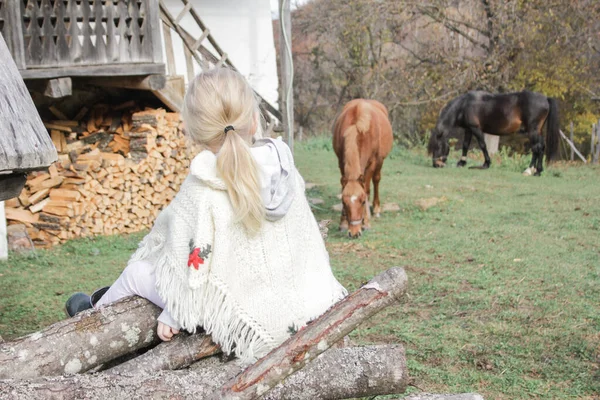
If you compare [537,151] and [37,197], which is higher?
[37,197]

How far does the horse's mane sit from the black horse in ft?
22.2

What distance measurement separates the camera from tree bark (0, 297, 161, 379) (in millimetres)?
2518

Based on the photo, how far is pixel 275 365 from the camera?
2.07 metres

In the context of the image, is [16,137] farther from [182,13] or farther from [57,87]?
[182,13]

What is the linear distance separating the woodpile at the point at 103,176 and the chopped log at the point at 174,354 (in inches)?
218

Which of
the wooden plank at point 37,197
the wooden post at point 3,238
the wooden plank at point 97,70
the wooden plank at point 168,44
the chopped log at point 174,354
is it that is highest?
the wooden plank at point 168,44

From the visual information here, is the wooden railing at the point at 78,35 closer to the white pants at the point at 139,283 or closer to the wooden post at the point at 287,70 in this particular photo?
the wooden post at the point at 287,70

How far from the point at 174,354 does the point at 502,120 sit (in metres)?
13.3

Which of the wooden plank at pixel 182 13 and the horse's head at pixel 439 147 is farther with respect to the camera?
the horse's head at pixel 439 147

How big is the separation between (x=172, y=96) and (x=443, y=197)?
4607mm

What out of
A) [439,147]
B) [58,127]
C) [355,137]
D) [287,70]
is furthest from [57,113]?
[439,147]

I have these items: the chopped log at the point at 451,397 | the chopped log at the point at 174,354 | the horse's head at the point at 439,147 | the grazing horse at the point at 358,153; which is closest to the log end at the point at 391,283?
the chopped log at the point at 451,397

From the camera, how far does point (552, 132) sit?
14.3 meters

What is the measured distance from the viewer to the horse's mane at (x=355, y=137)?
780cm
